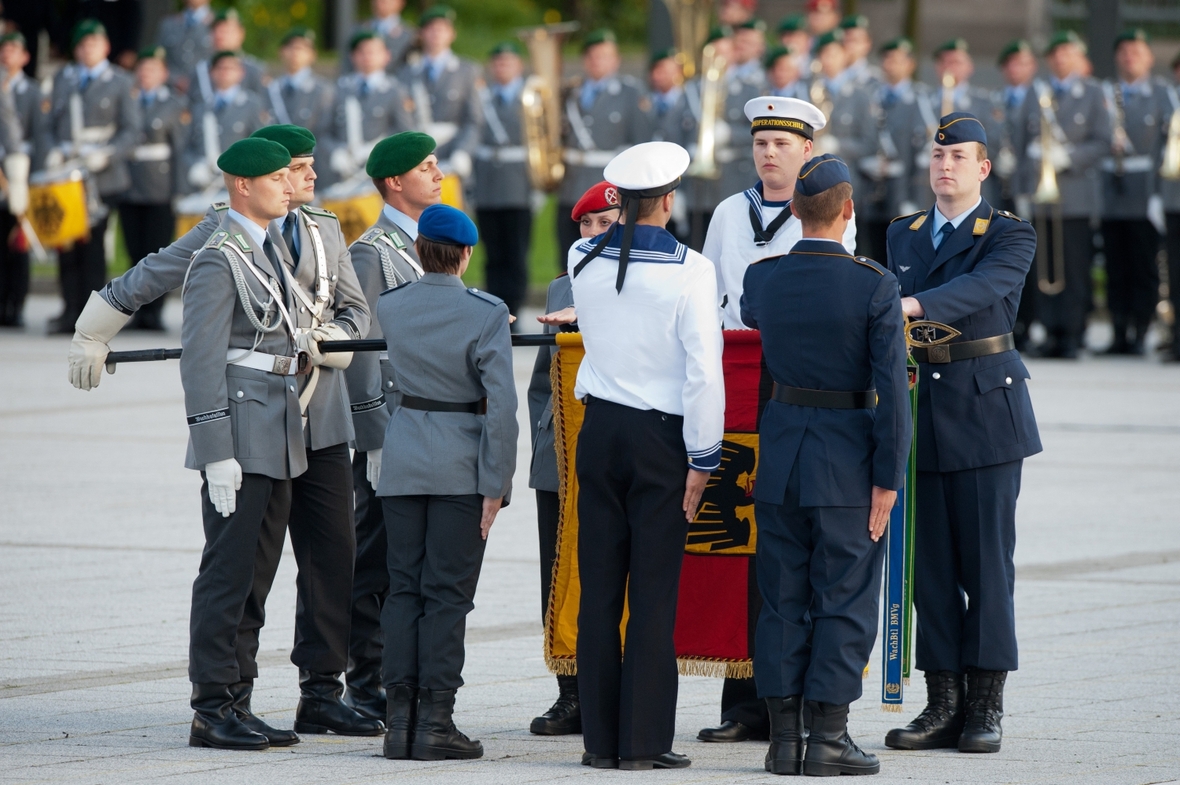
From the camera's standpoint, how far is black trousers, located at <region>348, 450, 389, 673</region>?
22.6 ft

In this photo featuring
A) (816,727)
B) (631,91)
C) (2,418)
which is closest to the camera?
(816,727)

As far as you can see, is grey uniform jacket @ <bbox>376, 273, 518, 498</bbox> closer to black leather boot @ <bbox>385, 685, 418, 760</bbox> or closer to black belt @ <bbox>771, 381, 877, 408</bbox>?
black leather boot @ <bbox>385, 685, 418, 760</bbox>

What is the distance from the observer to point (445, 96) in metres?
19.2

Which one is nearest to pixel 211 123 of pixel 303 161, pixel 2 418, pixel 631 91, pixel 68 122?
pixel 68 122

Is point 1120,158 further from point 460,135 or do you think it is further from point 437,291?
point 437,291

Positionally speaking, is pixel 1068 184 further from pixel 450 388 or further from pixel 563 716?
pixel 450 388

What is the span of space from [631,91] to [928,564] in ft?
43.8

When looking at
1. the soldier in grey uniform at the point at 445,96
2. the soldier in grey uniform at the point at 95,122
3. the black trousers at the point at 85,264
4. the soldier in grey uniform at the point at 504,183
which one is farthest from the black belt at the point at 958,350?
the black trousers at the point at 85,264

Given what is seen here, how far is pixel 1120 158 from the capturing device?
1816 cm

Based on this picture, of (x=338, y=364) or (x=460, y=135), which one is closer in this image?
(x=338, y=364)

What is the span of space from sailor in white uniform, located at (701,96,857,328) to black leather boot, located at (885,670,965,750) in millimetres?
1399

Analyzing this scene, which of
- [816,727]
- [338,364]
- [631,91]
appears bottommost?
[816,727]

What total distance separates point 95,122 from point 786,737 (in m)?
14.7

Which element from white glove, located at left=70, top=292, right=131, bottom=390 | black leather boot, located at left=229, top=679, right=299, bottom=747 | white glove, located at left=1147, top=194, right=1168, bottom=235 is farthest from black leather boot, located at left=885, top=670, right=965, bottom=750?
white glove, located at left=1147, top=194, right=1168, bottom=235
